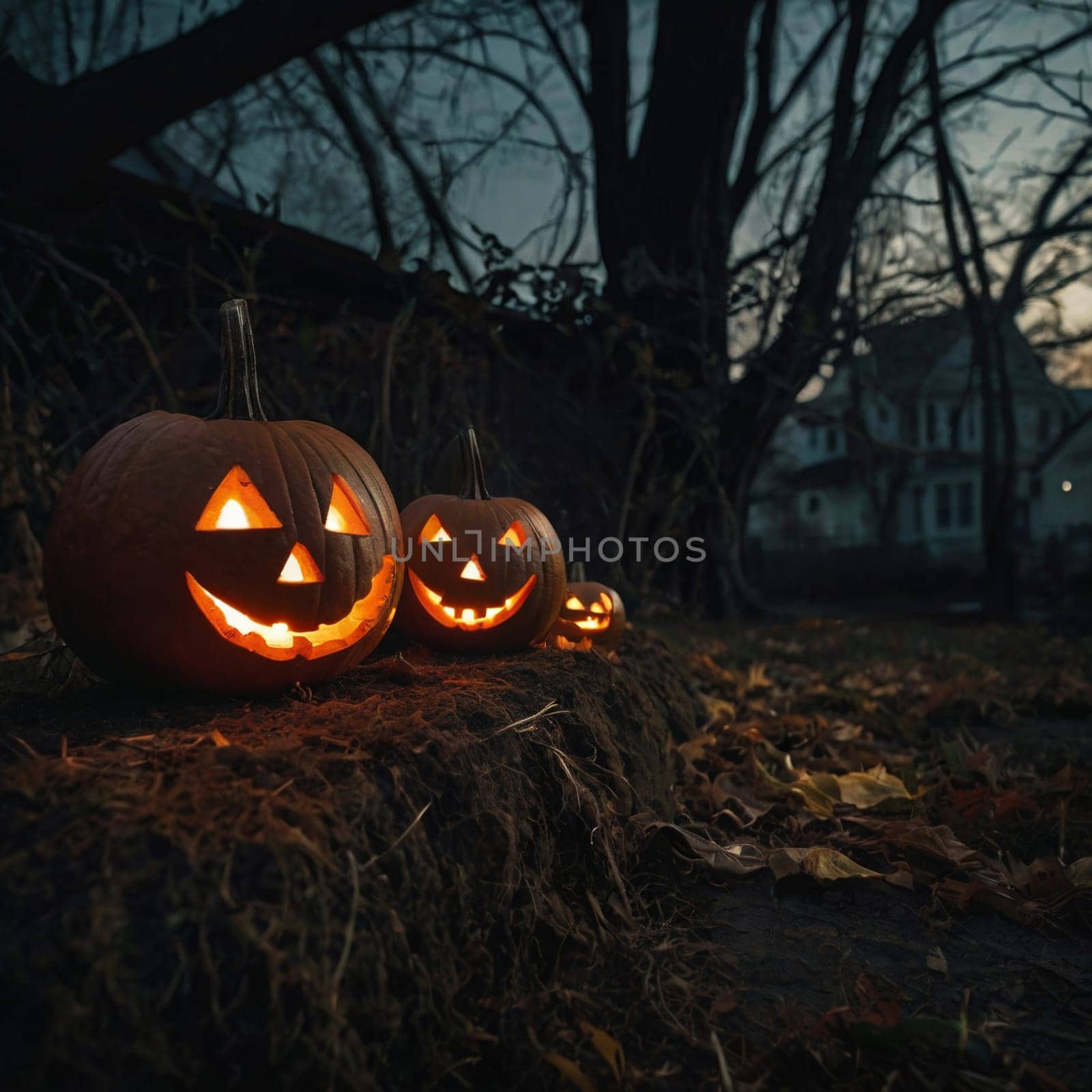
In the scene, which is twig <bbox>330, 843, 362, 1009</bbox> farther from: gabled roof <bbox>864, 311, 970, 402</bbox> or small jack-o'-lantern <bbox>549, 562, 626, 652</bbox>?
gabled roof <bbox>864, 311, 970, 402</bbox>

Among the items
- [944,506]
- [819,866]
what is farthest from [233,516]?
[944,506]

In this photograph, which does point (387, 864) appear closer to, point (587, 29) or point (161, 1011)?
point (161, 1011)

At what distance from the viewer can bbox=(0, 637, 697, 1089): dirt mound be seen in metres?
1.03

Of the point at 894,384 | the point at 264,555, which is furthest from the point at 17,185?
the point at 894,384

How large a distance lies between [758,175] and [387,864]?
371 inches

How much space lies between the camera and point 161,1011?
41.2 inches

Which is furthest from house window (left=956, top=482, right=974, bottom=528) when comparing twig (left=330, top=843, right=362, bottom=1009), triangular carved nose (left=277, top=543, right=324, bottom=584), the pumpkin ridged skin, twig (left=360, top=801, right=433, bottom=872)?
twig (left=330, top=843, right=362, bottom=1009)

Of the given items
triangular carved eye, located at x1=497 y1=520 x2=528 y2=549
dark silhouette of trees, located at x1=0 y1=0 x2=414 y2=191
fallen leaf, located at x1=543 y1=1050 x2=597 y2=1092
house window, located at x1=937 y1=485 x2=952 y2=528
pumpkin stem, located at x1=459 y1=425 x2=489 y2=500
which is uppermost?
dark silhouette of trees, located at x1=0 y1=0 x2=414 y2=191

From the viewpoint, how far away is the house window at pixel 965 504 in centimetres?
2775

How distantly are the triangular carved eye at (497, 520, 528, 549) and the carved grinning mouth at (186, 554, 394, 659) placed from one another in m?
0.62

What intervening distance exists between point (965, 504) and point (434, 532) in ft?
97.4

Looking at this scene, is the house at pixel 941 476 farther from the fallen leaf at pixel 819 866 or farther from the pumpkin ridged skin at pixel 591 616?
the fallen leaf at pixel 819 866

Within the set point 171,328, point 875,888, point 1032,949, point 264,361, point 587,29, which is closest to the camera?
point 1032,949

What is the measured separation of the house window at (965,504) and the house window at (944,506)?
0.24m
